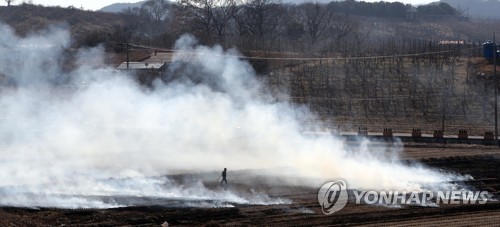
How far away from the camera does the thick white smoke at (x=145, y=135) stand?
86.3 ft

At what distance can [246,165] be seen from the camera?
102ft

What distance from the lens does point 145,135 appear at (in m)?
36.9

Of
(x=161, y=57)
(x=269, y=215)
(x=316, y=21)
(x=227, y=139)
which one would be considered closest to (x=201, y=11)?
(x=161, y=57)

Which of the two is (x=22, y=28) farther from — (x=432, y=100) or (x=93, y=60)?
(x=432, y=100)

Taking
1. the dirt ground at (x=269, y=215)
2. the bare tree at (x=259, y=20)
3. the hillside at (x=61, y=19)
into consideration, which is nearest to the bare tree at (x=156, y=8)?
the hillside at (x=61, y=19)

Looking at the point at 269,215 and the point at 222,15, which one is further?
the point at 222,15

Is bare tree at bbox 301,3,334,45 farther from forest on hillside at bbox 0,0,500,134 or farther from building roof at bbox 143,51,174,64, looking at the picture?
building roof at bbox 143,51,174,64

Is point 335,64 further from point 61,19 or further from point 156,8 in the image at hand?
point 156,8

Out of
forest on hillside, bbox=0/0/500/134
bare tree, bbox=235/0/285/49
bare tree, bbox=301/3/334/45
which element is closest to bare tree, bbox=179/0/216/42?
forest on hillside, bbox=0/0/500/134

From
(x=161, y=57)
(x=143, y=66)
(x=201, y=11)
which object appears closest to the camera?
(x=143, y=66)

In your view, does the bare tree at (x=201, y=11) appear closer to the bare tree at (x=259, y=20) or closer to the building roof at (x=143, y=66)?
the bare tree at (x=259, y=20)

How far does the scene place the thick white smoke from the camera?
26.3m

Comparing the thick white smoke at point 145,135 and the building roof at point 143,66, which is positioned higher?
the building roof at point 143,66

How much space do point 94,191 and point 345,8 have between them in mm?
110013
